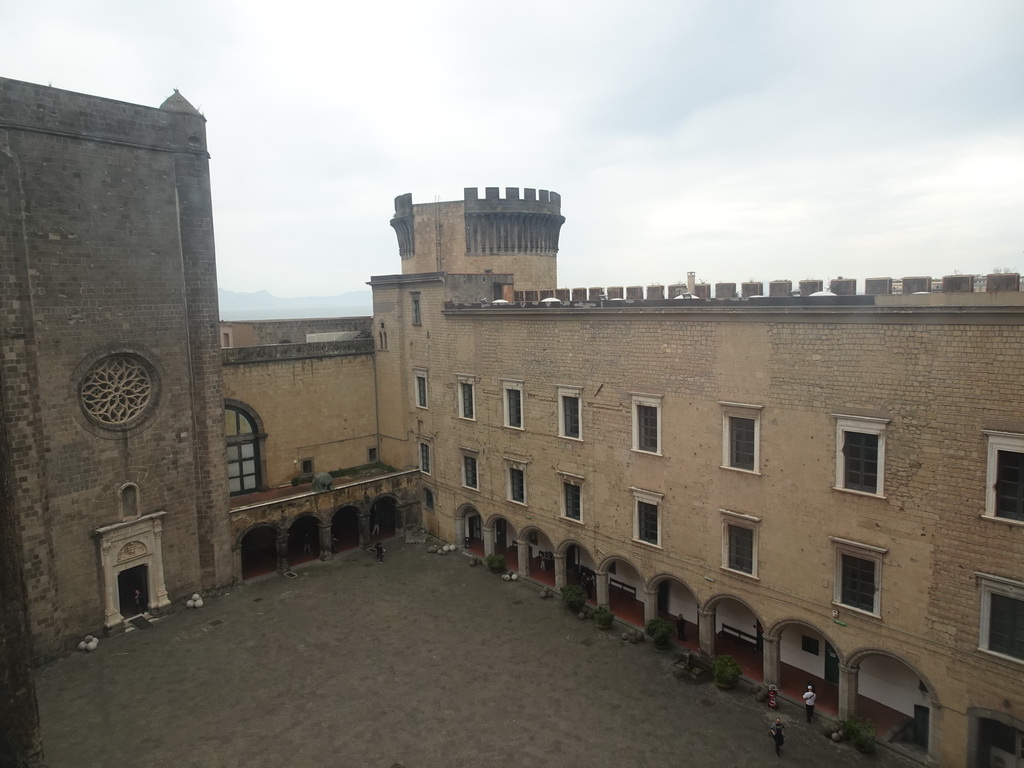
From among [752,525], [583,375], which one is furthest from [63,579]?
[752,525]

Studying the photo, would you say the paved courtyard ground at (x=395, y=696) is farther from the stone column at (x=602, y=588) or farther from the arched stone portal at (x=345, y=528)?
the arched stone portal at (x=345, y=528)

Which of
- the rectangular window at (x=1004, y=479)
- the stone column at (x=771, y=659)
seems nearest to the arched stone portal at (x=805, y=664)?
the stone column at (x=771, y=659)

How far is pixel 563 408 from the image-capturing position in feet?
90.9

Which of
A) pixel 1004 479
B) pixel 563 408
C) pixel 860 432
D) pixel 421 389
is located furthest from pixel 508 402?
pixel 1004 479

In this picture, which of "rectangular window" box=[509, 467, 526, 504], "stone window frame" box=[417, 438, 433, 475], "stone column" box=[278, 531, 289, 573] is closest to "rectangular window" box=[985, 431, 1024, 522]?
"rectangular window" box=[509, 467, 526, 504]

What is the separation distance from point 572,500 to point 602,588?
145 inches

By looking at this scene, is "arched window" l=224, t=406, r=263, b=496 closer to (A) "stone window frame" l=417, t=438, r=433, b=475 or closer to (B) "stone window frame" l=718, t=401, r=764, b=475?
(A) "stone window frame" l=417, t=438, r=433, b=475

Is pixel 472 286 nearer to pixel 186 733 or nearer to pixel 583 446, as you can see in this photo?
pixel 583 446

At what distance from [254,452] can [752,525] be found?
24876mm

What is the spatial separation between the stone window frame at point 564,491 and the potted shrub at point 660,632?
190 inches

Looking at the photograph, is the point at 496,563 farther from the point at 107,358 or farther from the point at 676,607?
the point at 107,358

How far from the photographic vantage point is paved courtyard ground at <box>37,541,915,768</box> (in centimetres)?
1936

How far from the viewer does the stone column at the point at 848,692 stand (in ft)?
64.8

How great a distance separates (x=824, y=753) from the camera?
18.9 meters
